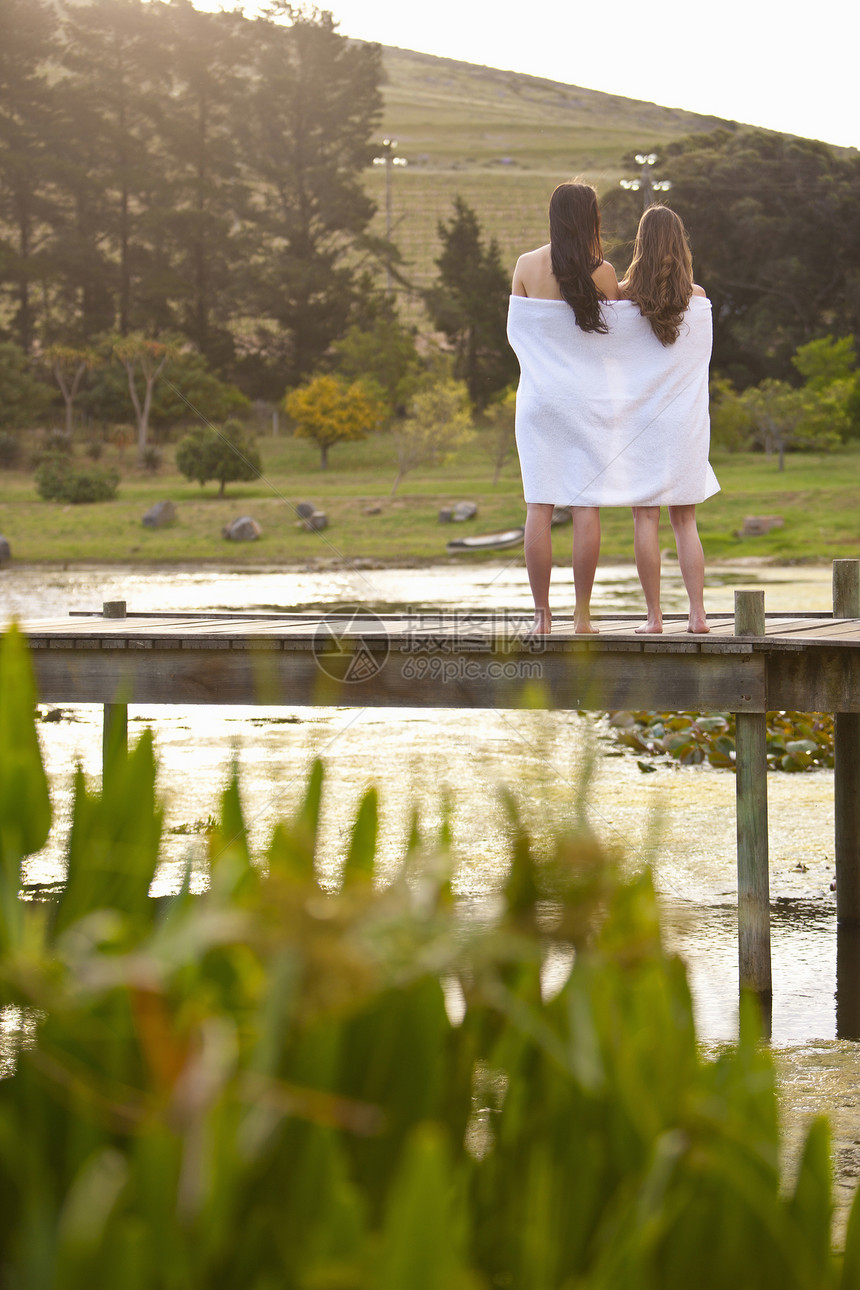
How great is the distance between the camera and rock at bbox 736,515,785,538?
31431 mm

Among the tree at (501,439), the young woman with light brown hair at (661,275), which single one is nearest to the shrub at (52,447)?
the tree at (501,439)

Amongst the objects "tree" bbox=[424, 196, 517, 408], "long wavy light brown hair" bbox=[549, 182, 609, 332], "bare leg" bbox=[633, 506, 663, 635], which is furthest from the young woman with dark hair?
"tree" bbox=[424, 196, 517, 408]

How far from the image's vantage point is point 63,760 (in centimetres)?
984

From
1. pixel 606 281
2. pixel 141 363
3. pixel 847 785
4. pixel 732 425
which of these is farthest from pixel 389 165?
pixel 606 281

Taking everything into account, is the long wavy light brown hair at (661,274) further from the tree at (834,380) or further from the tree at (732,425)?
the tree at (834,380)

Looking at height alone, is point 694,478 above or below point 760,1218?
above

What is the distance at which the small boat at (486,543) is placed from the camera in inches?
1223

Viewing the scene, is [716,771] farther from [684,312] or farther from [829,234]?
[829,234]

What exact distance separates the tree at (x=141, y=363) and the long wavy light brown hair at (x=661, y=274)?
147ft

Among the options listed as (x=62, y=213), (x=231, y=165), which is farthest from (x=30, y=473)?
(x=231, y=165)

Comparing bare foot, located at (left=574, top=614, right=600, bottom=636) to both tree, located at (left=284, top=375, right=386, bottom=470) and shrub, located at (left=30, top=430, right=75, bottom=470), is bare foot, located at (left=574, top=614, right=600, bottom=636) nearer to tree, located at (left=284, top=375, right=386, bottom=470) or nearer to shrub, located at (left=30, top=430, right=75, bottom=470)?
shrub, located at (left=30, top=430, right=75, bottom=470)

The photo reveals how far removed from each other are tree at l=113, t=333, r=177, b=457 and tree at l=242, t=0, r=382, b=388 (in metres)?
7.19

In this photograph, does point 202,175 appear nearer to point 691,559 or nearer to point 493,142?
point 691,559

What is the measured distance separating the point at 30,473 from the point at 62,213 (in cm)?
1793
